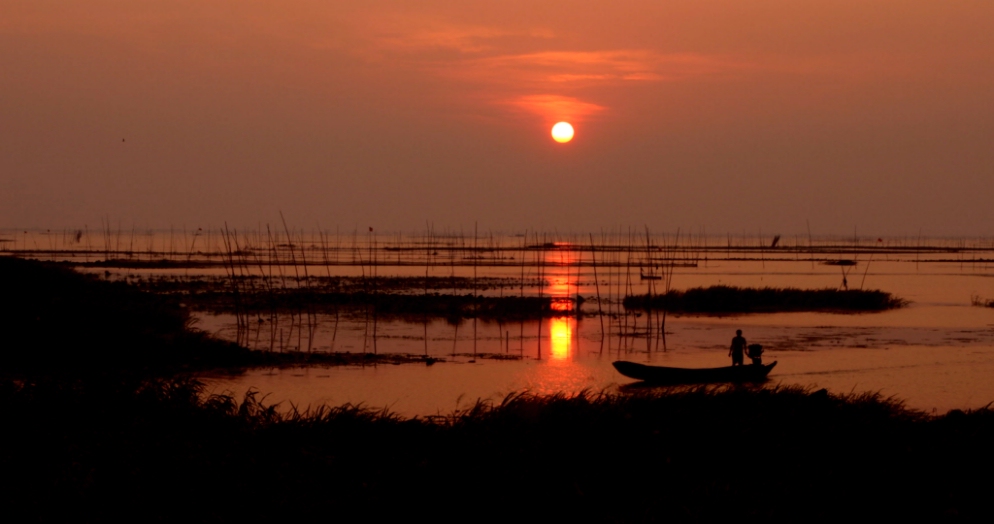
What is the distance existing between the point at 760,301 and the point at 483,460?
1090 inches

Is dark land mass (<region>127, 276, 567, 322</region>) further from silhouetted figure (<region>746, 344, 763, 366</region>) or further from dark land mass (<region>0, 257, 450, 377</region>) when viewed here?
silhouetted figure (<region>746, 344, 763, 366</region>)

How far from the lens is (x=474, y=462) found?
8328 millimetres

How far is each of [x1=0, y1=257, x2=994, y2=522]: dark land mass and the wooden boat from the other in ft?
18.8

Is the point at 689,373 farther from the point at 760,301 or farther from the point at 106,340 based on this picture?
the point at 760,301

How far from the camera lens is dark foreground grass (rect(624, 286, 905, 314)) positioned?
3328 centimetres

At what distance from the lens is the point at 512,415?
31.8ft

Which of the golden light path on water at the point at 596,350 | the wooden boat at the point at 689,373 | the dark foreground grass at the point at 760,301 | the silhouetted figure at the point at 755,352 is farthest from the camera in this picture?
the dark foreground grass at the point at 760,301

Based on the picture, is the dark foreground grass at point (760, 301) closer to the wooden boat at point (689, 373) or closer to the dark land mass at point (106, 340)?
the wooden boat at point (689, 373)

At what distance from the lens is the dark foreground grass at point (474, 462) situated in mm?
7277

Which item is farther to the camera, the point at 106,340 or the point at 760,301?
the point at 760,301

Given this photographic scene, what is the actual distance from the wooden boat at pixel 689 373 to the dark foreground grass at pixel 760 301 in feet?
49.8

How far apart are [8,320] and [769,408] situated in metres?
12.9

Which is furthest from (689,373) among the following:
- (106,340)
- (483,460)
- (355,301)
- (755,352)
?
(355,301)

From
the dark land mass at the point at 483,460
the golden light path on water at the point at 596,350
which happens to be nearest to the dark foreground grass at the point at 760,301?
the golden light path on water at the point at 596,350
